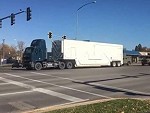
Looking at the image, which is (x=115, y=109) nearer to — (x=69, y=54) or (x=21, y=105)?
(x=21, y=105)

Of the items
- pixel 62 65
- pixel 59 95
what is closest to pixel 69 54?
pixel 62 65

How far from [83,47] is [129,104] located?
31.1 m

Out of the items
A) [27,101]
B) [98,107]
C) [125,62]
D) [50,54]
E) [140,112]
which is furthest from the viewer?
[125,62]

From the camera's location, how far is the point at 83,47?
42.8 m

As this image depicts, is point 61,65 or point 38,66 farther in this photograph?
point 61,65

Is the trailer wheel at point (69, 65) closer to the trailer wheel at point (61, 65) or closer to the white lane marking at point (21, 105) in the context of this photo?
the trailer wheel at point (61, 65)

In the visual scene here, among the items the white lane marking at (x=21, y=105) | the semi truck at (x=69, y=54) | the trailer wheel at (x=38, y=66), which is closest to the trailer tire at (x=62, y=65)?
the semi truck at (x=69, y=54)

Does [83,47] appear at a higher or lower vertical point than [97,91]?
higher

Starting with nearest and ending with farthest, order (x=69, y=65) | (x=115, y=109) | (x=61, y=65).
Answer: (x=115, y=109) → (x=61, y=65) → (x=69, y=65)

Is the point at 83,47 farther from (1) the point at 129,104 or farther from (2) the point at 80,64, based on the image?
(1) the point at 129,104

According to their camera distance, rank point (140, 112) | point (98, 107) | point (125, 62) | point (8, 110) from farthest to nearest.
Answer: point (125, 62) < point (8, 110) < point (98, 107) < point (140, 112)

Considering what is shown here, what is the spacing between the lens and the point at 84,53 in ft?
141

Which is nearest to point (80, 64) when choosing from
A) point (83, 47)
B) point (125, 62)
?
point (83, 47)

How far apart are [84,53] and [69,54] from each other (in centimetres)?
280
